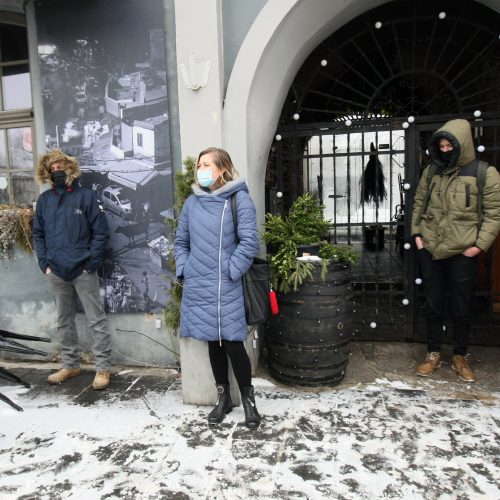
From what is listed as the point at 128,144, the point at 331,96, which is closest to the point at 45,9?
the point at 128,144

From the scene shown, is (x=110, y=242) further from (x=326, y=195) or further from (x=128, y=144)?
(x=326, y=195)

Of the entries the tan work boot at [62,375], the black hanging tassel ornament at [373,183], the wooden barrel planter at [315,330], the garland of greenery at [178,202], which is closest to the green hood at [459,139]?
the black hanging tassel ornament at [373,183]

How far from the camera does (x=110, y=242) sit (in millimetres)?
4383

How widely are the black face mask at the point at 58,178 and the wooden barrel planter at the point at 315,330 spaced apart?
211cm

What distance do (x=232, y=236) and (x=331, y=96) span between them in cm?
225

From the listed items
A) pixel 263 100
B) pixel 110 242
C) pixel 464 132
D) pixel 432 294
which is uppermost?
pixel 263 100

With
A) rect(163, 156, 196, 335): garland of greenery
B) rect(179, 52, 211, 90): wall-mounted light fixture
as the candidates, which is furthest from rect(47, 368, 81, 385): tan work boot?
rect(179, 52, 211, 90): wall-mounted light fixture

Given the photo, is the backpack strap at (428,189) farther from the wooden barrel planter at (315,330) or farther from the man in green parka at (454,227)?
the wooden barrel planter at (315,330)

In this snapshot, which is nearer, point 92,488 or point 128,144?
point 92,488

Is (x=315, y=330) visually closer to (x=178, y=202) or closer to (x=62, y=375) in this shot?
(x=178, y=202)

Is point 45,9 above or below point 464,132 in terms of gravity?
above

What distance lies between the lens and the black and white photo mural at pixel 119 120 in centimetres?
412

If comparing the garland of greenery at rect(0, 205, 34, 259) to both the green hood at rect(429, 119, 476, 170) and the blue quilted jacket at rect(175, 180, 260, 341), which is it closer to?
the blue quilted jacket at rect(175, 180, 260, 341)

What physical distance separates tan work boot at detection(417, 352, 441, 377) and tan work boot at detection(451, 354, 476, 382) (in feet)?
0.45
